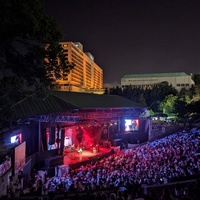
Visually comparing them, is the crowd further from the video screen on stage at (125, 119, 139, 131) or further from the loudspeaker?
the video screen on stage at (125, 119, 139, 131)

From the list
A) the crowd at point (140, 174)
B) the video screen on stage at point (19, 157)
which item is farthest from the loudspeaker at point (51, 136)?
the crowd at point (140, 174)

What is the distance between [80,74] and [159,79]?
128 feet

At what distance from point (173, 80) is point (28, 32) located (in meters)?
121

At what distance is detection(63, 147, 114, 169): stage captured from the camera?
849 inches

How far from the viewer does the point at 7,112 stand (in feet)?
30.5

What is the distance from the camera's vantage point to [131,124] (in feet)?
115

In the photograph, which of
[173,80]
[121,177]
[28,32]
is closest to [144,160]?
[121,177]

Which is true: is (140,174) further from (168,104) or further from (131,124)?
(168,104)

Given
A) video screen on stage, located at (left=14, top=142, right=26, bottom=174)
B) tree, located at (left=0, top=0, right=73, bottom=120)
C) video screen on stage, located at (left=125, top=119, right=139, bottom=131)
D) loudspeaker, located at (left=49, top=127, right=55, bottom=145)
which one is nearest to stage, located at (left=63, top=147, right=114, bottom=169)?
loudspeaker, located at (left=49, top=127, right=55, bottom=145)

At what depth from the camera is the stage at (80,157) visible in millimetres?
21556

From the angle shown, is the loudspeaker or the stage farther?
the loudspeaker

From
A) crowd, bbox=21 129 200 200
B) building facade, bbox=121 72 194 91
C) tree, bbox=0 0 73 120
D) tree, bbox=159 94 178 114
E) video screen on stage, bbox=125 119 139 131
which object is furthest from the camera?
building facade, bbox=121 72 194 91

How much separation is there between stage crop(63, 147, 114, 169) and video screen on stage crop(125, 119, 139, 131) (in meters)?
7.19

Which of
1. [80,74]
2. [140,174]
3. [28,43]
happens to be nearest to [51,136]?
[140,174]
